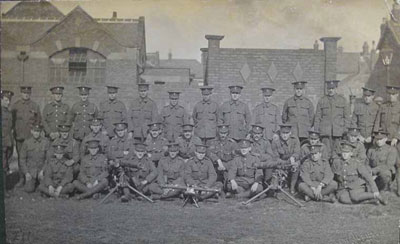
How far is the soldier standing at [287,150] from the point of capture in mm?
4473

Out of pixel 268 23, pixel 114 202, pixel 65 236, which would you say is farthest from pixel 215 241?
pixel 268 23

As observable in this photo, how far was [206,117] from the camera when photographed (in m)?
4.61

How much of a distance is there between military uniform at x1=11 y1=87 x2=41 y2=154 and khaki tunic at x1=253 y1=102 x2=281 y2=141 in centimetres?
209

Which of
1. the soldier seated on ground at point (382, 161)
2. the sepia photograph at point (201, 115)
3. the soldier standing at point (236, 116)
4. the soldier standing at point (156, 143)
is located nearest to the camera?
the sepia photograph at point (201, 115)

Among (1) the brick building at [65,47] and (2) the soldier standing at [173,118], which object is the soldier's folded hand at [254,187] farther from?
(1) the brick building at [65,47]

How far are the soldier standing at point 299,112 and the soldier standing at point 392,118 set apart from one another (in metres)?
0.67

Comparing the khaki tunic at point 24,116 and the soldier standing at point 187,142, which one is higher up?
the khaki tunic at point 24,116

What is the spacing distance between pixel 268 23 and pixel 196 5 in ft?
2.22

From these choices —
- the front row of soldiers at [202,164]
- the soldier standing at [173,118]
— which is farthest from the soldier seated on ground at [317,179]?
the soldier standing at [173,118]

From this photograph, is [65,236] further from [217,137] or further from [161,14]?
[161,14]

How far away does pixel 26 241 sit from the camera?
4086 millimetres

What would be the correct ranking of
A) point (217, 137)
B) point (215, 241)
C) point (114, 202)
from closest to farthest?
point (215, 241)
point (114, 202)
point (217, 137)

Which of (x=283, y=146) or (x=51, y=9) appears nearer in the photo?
(x=51, y=9)

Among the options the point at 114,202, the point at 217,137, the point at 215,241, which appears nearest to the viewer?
the point at 215,241
